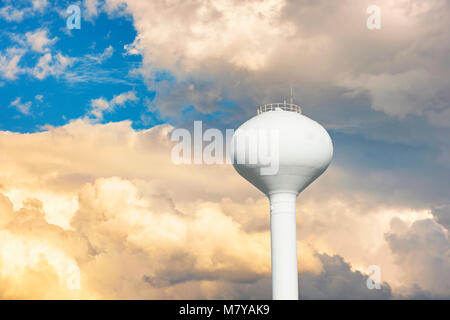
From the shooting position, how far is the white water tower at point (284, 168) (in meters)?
32.5

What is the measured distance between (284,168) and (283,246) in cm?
461

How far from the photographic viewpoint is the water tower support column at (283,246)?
108 ft

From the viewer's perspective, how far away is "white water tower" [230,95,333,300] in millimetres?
32469

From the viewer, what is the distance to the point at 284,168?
32.5 metres

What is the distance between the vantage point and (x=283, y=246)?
109ft

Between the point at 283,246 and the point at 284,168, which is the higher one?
the point at 284,168

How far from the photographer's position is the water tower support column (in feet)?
108
